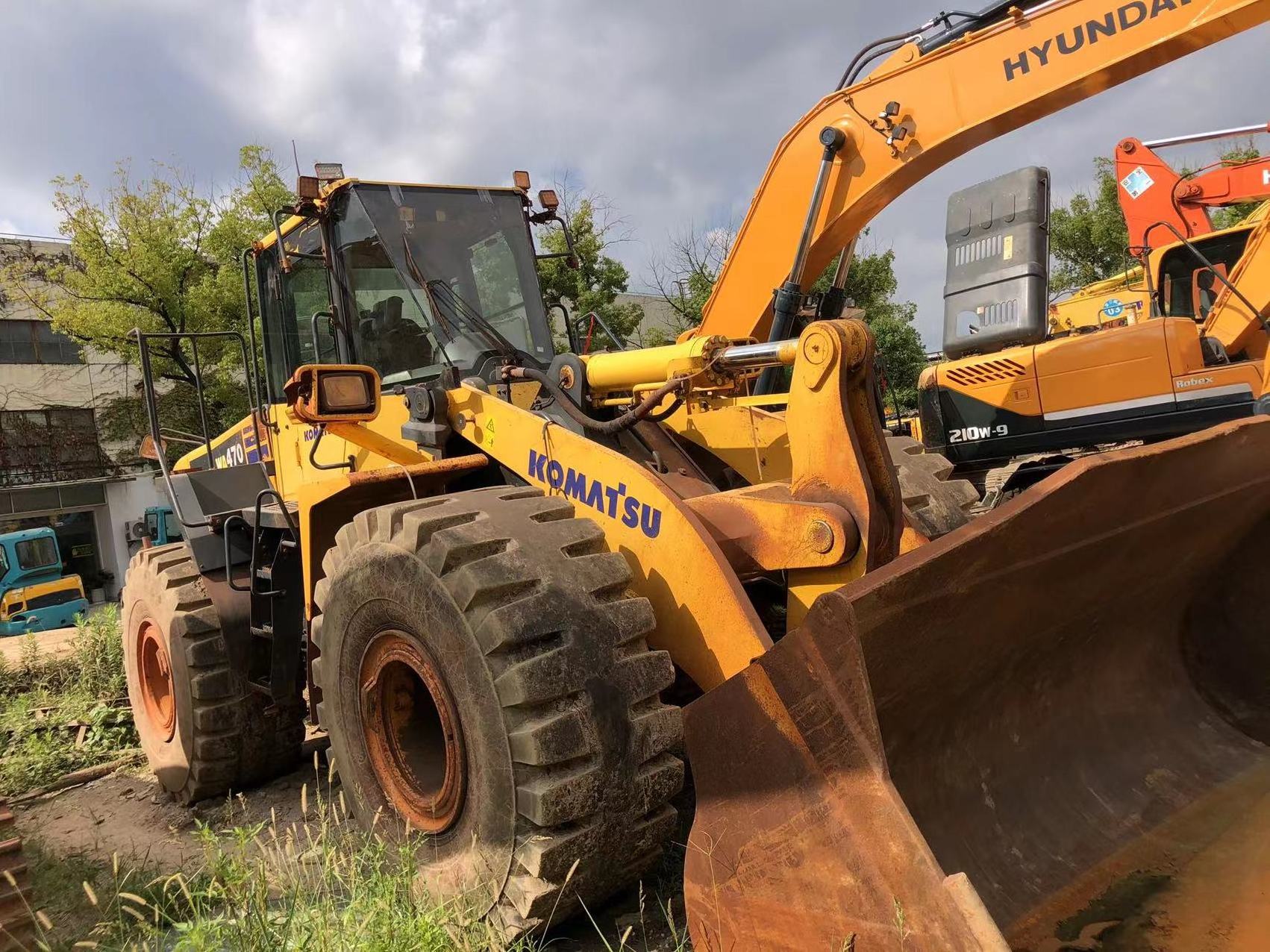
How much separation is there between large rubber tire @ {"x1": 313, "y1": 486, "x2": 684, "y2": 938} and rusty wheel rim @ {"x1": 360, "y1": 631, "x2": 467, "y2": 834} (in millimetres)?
80

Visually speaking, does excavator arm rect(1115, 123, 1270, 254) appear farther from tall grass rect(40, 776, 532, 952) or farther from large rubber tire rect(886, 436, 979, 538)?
tall grass rect(40, 776, 532, 952)

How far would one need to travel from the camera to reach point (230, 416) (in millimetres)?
20688

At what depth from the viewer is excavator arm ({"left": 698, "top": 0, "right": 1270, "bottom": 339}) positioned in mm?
4090

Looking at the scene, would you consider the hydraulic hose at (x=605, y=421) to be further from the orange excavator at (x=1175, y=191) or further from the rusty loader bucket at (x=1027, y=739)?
the orange excavator at (x=1175, y=191)

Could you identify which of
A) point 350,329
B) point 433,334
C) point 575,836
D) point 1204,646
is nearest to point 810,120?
point 433,334

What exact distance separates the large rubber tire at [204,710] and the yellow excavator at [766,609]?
0.38m

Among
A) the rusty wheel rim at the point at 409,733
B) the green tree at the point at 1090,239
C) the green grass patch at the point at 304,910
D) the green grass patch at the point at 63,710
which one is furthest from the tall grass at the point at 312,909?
the green tree at the point at 1090,239

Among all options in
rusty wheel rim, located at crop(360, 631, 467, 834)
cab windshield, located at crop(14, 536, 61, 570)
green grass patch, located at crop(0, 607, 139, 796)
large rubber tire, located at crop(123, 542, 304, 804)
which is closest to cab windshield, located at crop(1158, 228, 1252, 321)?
rusty wheel rim, located at crop(360, 631, 467, 834)

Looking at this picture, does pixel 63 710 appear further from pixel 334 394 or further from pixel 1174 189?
pixel 1174 189

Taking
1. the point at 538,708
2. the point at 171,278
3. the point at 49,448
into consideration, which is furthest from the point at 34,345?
the point at 538,708

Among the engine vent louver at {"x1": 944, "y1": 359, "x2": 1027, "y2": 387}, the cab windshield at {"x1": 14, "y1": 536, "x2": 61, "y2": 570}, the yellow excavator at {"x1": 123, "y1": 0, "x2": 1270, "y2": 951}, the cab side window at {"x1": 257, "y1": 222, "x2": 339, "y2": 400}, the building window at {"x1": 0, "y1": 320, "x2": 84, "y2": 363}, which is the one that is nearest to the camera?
the yellow excavator at {"x1": 123, "y1": 0, "x2": 1270, "y2": 951}

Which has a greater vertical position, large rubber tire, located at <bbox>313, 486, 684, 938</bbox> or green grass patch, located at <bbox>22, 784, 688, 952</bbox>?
large rubber tire, located at <bbox>313, 486, 684, 938</bbox>

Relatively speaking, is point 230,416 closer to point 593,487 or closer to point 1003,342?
point 1003,342

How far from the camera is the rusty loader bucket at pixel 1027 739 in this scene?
2.19 metres
